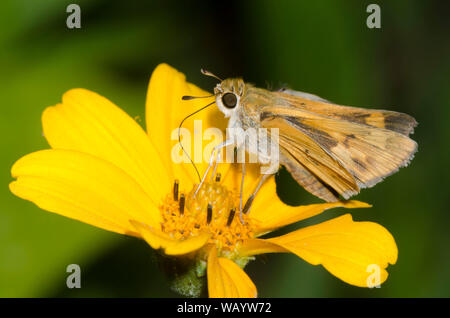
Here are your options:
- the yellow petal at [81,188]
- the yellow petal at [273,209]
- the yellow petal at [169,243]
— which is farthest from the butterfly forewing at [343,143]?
the yellow petal at [169,243]

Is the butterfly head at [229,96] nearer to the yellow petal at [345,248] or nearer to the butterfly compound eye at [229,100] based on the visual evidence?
the butterfly compound eye at [229,100]

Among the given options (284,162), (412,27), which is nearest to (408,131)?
(284,162)

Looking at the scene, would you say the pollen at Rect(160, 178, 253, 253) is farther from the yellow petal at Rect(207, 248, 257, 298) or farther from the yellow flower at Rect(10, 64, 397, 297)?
the yellow petal at Rect(207, 248, 257, 298)

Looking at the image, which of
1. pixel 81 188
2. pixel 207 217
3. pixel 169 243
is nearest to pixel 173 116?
pixel 207 217

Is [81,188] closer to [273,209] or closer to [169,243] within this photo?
[169,243]

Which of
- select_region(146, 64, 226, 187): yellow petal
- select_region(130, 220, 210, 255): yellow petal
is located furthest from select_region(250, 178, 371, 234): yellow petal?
select_region(130, 220, 210, 255): yellow petal
